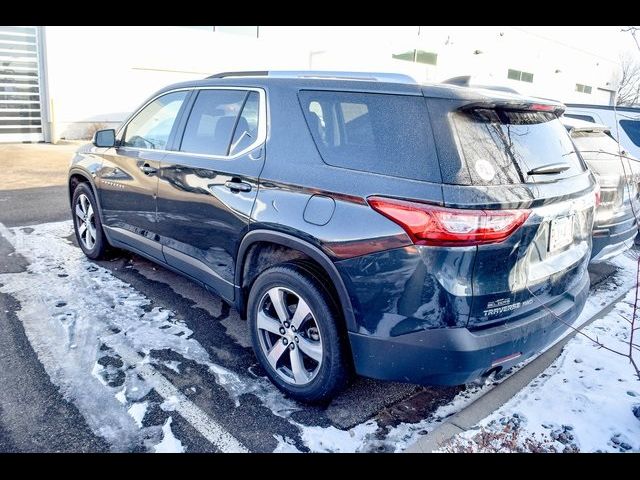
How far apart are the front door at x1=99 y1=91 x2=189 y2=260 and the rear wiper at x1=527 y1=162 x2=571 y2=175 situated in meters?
2.65

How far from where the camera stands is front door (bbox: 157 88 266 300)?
2998 millimetres

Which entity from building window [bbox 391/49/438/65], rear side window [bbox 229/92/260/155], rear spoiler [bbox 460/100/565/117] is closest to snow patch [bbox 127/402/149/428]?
rear side window [bbox 229/92/260/155]

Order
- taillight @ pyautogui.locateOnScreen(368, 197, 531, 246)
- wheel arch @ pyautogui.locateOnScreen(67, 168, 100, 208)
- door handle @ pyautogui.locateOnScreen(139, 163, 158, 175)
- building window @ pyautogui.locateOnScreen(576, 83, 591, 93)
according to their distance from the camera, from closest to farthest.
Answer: taillight @ pyautogui.locateOnScreen(368, 197, 531, 246), door handle @ pyautogui.locateOnScreen(139, 163, 158, 175), wheel arch @ pyautogui.locateOnScreen(67, 168, 100, 208), building window @ pyautogui.locateOnScreen(576, 83, 591, 93)

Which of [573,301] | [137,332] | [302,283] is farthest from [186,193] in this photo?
[573,301]

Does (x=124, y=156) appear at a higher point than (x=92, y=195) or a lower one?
higher

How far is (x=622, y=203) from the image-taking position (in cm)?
458

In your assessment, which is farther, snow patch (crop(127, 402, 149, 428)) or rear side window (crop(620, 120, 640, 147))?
rear side window (crop(620, 120, 640, 147))

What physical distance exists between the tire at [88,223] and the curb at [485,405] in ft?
12.2

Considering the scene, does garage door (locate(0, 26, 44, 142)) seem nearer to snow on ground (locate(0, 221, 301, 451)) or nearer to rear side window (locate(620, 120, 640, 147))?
snow on ground (locate(0, 221, 301, 451))

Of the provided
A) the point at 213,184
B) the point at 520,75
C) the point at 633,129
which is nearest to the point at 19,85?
the point at 213,184

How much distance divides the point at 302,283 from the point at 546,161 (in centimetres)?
148

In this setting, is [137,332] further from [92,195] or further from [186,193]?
[92,195]

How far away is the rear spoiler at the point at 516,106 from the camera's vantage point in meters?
2.29

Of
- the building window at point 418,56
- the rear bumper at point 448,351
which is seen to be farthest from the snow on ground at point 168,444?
the building window at point 418,56
